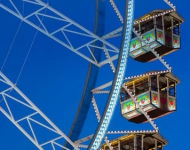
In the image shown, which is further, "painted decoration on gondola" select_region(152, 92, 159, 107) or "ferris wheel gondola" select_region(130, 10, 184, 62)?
"ferris wheel gondola" select_region(130, 10, 184, 62)

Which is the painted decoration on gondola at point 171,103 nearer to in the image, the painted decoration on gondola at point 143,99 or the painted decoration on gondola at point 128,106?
the painted decoration on gondola at point 143,99

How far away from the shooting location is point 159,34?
24812 mm

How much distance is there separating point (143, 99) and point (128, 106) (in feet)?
1.73

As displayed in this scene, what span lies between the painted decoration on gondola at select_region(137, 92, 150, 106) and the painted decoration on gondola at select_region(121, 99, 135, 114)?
0.23m

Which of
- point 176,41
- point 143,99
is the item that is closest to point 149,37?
point 176,41

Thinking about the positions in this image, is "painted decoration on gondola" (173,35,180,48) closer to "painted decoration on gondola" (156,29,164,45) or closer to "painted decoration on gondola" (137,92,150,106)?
"painted decoration on gondola" (156,29,164,45)

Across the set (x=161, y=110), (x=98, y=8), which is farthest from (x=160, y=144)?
(x=98, y=8)

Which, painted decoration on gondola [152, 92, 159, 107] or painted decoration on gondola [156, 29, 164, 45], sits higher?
painted decoration on gondola [156, 29, 164, 45]

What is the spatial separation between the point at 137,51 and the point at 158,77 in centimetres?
115

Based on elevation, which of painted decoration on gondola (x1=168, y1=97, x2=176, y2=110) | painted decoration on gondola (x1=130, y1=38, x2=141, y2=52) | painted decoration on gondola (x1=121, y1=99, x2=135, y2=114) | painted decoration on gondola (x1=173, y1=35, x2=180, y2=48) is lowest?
painted decoration on gondola (x1=121, y1=99, x2=135, y2=114)

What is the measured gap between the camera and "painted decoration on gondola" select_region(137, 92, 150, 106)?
2352cm

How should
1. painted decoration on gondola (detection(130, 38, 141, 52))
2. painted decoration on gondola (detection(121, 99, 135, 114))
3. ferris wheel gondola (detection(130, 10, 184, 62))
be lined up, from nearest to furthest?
painted decoration on gondola (detection(121, 99, 135, 114)) → ferris wheel gondola (detection(130, 10, 184, 62)) → painted decoration on gondola (detection(130, 38, 141, 52))

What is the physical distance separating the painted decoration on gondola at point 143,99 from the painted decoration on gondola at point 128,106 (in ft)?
0.74

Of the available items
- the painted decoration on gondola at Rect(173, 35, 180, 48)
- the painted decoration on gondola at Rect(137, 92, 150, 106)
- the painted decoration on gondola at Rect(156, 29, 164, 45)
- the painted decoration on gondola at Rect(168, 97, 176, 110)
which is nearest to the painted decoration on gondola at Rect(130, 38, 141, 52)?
the painted decoration on gondola at Rect(156, 29, 164, 45)
